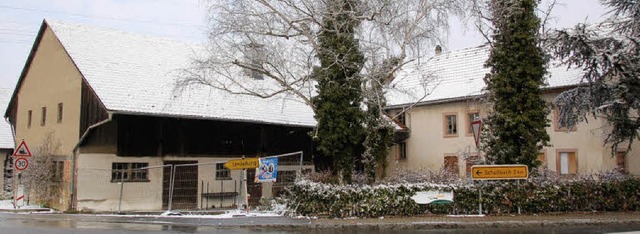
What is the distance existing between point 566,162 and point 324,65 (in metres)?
15.3

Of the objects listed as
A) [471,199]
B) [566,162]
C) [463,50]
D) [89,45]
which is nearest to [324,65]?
[471,199]

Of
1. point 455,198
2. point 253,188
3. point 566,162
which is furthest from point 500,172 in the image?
point 253,188

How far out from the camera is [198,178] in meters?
28.0

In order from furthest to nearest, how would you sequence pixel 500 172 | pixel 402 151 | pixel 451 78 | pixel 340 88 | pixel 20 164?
pixel 402 151, pixel 451 78, pixel 20 164, pixel 340 88, pixel 500 172

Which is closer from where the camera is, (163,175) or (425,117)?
(163,175)

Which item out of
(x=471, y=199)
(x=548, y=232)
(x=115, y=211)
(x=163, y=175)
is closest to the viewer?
(x=548, y=232)

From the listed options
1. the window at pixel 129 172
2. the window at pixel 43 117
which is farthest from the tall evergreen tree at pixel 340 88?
the window at pixel 43 117

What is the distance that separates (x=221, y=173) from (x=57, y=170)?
7236mm

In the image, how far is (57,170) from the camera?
27516mm

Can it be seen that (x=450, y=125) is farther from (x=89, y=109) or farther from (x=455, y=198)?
(x=89, y=109)

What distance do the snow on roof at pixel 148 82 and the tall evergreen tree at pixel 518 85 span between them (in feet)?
29.3

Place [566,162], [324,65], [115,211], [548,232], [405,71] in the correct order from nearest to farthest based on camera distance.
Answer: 1. [548,232]
2. [324,65]
3. [115,211]
4. [566,162]
5. [405,71]

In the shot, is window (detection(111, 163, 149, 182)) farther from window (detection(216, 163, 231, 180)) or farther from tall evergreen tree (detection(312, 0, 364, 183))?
tall evergreen tree (detection(312, 0, 364, 183))

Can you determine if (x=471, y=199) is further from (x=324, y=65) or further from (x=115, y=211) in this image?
(x=115, y=211)
